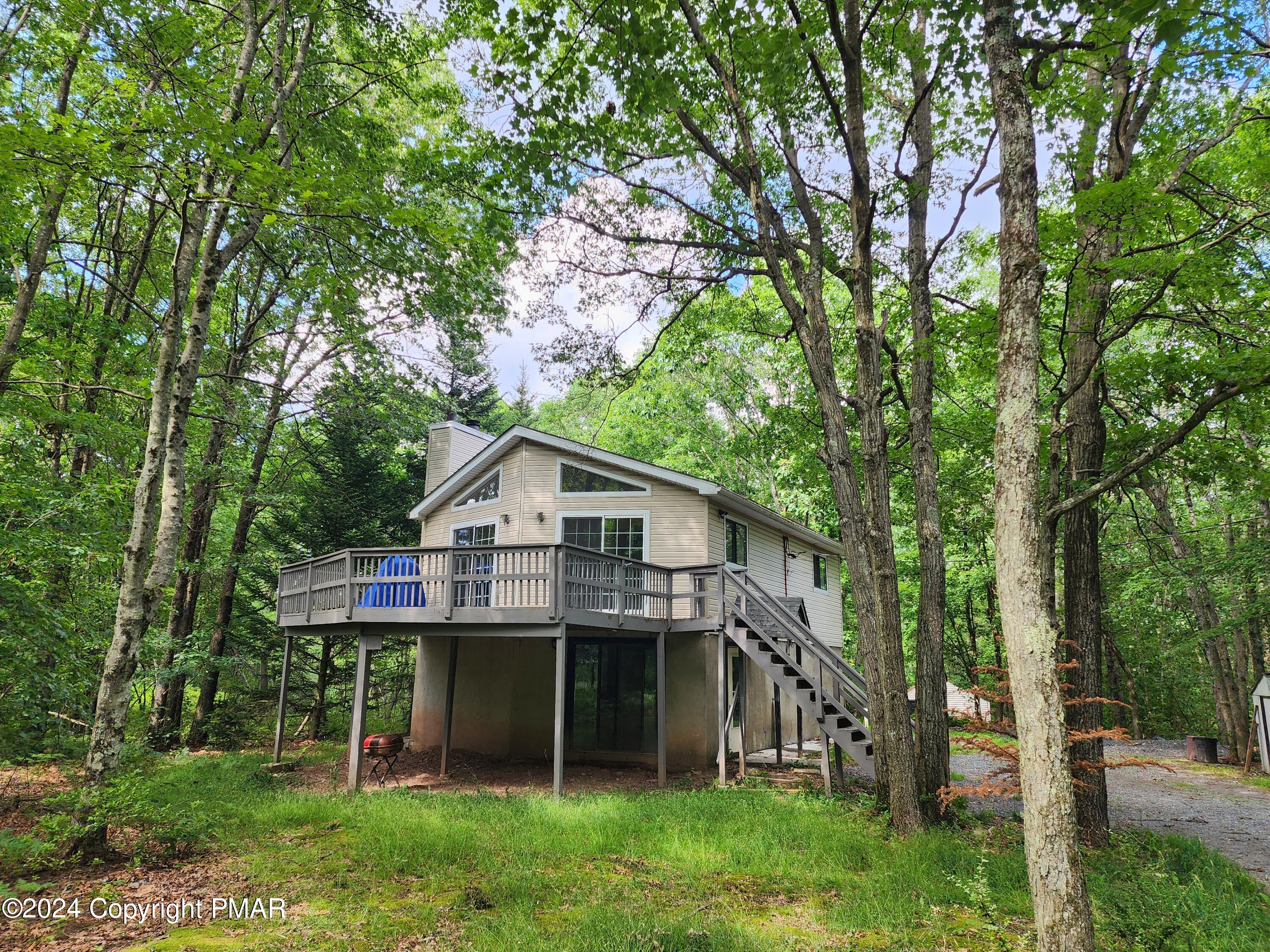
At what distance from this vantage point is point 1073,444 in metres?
8.13

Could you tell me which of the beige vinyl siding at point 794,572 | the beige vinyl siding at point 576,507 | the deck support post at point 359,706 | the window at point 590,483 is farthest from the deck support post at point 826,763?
the deck support post at point 359,706

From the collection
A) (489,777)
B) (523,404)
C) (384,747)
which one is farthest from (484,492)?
(523,404)

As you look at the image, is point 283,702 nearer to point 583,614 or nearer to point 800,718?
point 583,614

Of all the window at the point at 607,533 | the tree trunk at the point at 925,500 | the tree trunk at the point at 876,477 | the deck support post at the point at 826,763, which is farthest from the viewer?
the window at the point at 607,533

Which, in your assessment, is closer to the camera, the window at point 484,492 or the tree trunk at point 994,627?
the window at point 484,492

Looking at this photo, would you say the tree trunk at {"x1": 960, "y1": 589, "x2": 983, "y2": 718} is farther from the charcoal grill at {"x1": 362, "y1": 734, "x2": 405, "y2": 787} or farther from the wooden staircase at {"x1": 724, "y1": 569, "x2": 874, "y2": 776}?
the charcoal grill at {"x1": 362, "y1": 734, "x2": 405, "y2": 787}

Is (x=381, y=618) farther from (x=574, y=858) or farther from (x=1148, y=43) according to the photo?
(x=1148, y=43)

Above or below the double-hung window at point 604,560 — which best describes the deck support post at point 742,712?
below

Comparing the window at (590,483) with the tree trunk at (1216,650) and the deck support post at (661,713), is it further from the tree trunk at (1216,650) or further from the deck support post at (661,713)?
the tree trunk at (1216,650)

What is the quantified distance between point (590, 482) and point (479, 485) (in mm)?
3083

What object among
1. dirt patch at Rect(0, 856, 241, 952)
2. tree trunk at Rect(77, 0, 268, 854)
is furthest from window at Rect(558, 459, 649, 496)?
dirt patch at Rect(0, 856, 241, 952)

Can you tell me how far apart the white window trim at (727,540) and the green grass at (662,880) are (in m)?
6.13

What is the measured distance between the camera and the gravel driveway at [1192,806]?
8062 mm

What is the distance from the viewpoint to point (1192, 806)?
412 inches
